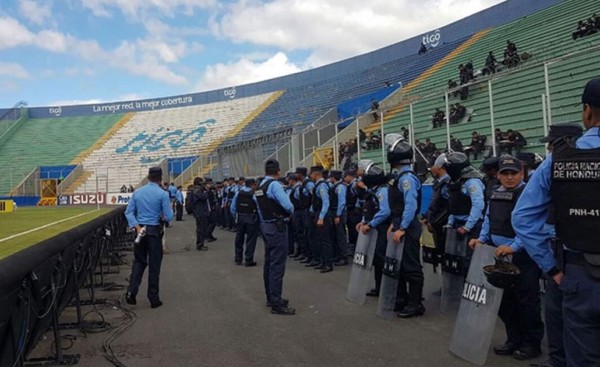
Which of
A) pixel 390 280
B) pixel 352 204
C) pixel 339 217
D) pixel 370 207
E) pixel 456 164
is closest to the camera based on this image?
pixel 390 280

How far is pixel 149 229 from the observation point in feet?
24.0

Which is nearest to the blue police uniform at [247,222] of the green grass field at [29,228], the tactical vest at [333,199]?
the tactical vest at [333,199]

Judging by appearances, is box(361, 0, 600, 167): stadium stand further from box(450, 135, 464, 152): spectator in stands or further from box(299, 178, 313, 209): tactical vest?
box(299, 178, 313, 209): tactical vest

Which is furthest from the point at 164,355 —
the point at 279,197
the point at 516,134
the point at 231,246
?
the point at 231,246

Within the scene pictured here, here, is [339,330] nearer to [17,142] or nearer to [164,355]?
[164,355]

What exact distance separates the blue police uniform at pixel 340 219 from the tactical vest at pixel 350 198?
0.22 meters

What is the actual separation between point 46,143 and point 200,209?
135 feet

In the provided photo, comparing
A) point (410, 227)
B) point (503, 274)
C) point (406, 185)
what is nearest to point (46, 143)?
point (406, 185)

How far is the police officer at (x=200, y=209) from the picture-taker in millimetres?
14141

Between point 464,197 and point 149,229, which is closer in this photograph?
point 464,197

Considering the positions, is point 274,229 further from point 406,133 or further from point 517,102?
point 406,133

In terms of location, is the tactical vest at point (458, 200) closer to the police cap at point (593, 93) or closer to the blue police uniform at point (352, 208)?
the police cap at point (593, 93)

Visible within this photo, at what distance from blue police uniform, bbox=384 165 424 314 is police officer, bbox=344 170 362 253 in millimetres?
4325

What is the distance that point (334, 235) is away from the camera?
10.5m
